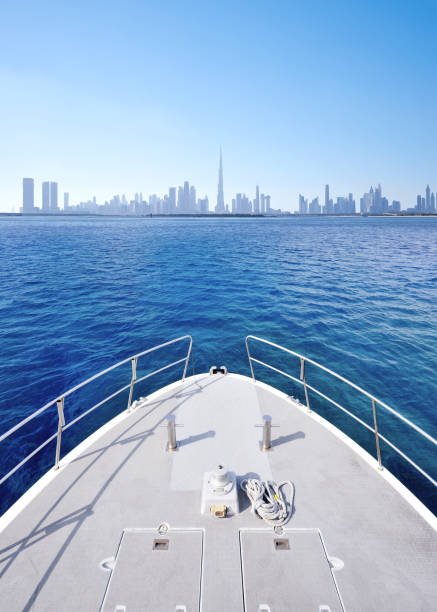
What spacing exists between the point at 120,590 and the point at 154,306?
15.7 m

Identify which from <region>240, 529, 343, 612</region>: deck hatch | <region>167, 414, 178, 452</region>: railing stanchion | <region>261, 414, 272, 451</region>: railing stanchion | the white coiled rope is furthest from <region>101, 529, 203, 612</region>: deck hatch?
<region>261, 414, 272, 451</region>: railing stanchion

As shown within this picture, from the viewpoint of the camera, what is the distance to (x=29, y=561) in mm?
3408

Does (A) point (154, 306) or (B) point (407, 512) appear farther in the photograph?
(A) point (154, 306)

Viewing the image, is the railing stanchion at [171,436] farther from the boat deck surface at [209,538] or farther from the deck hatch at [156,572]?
the deck hatch at [156,572]

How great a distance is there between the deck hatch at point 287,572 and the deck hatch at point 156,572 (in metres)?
0.53

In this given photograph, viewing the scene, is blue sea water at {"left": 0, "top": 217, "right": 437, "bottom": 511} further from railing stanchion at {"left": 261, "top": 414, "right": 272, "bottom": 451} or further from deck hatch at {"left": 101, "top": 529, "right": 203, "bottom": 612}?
deck hatch at {"left": 101, "top": 529, "right": 203, "bottom": 612}

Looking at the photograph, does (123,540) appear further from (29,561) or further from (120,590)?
(29,561)

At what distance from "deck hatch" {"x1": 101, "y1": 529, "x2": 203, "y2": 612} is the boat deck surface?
0.03 feet

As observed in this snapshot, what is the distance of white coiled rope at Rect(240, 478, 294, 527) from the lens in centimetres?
377

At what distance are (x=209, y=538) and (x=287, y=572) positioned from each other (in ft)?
2.93

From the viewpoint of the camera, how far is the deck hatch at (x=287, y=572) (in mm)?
3007

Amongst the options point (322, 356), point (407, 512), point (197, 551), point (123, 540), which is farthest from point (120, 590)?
point (322, 356)

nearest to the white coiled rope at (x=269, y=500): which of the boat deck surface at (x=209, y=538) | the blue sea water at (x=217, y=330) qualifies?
the boat deck surface at (x=209, y=538)

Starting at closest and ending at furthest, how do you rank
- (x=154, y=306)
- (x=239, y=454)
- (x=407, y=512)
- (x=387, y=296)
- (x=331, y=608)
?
(x=331, y=608), (x=407, y=512), (x=239, y=454), (x=154, y=306), (x=387, y=296)
